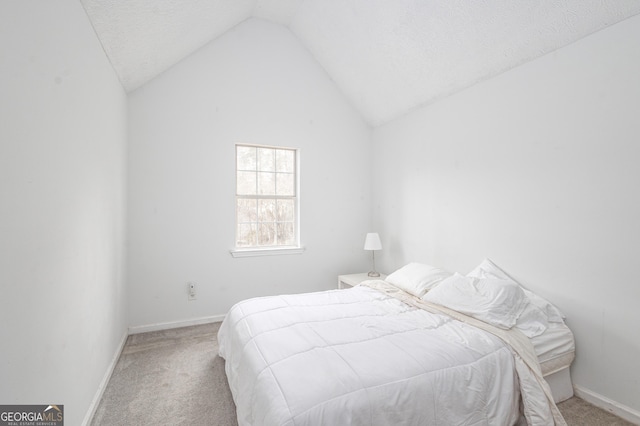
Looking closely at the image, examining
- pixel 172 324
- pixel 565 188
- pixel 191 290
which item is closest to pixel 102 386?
pixel 172 324

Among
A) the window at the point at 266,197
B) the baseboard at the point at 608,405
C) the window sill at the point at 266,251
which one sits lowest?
the baseboard at the point at 608,405

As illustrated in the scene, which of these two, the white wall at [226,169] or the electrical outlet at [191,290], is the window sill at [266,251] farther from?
the electrical outlet at [191,290]

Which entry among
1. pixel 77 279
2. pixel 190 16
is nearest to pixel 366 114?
pixel 190 16

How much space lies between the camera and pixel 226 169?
3652 millimetres

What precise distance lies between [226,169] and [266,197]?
0.62m

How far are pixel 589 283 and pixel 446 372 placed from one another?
1404 mm

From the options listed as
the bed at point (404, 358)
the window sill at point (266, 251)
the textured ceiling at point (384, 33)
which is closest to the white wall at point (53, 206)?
the textured ceiling at point (384, 33)

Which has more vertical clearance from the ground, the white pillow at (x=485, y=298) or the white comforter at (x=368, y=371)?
the white pillow at (x=485, y=298)

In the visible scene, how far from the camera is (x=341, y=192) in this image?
14.2 ft

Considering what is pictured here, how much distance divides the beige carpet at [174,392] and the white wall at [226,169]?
0.65 metres

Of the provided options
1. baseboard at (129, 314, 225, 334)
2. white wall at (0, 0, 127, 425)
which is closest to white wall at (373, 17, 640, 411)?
baseboard at (129, 314, 225, 334)

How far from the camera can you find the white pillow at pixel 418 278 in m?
2.89

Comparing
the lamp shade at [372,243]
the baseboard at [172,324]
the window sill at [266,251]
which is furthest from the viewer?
the lamp shade at [372,243]

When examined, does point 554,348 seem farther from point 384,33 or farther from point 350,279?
point 384,33
